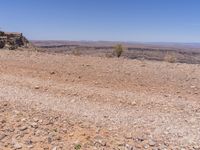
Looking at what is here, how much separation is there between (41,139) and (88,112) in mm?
1805

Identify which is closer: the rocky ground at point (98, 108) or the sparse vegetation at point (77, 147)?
the sparse vegetation at point (77, 147)

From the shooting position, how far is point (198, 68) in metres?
15.0

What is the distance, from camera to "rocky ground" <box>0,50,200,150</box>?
23.2ft

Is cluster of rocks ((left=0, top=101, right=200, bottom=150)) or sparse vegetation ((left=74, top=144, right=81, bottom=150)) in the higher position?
cluster of rocks ((left=0, top=101, right=200, bottom=150))

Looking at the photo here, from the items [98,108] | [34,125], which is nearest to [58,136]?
[34,125]

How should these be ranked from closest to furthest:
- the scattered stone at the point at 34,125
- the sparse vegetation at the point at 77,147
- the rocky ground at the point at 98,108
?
the sparse vegetation at the point at 77,147, the rocky ground at the point at 98,108, the scattered stone at the point at 34,125

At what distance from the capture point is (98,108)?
8.93m

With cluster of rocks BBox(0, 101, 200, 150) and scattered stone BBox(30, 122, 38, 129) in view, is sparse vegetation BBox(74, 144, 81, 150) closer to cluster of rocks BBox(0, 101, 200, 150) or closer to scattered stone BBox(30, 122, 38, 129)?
cluster of rocks BBox(0, 101, 200, 150)

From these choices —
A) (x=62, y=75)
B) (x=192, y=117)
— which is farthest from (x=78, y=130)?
(x=62, y=75)

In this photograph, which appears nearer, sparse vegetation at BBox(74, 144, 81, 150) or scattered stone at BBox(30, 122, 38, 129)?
sparse vegetation at BBox(74, 144, 81, 150)

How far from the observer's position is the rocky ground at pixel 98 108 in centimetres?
706

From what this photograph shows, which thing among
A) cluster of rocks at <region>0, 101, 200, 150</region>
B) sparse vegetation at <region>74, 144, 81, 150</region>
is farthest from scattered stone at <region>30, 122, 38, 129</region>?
sparse vegetation at <region>74, 144, 81, 150</region>

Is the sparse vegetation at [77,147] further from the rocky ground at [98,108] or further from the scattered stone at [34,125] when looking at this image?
the scattered stone at [34,125]

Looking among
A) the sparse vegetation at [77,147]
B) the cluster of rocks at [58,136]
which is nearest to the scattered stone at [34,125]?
the cluster of rocks at [58,136]
